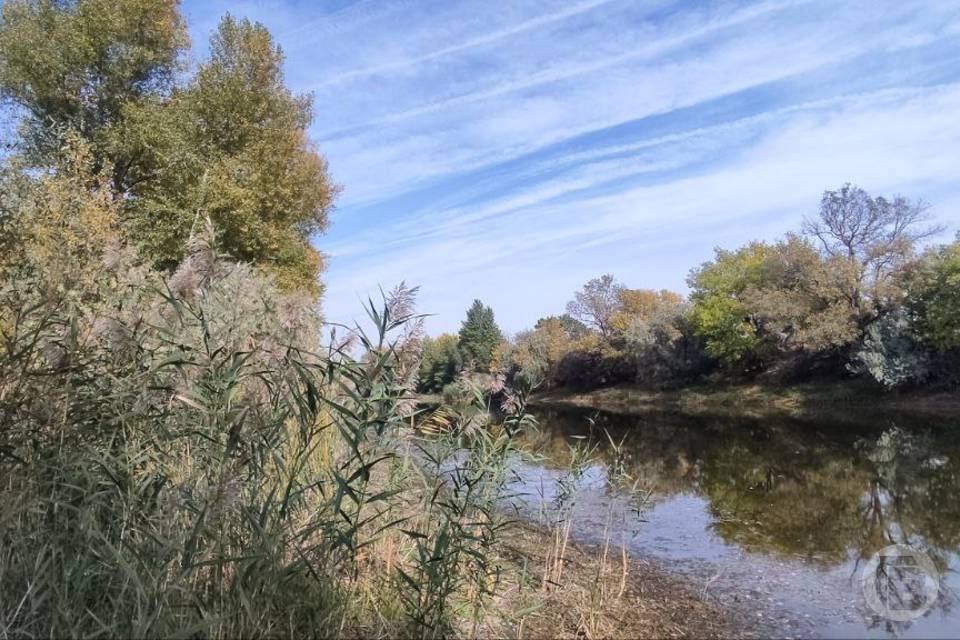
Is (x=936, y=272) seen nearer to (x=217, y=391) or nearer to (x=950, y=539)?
(x=950, y=539)

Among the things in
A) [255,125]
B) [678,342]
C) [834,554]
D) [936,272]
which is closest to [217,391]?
[834,554]

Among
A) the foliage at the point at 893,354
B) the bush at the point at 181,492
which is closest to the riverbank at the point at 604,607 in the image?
the bush at the point at 181,492

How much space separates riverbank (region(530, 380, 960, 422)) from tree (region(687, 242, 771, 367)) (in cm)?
254

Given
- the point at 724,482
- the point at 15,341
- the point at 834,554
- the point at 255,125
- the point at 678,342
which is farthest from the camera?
the point at 678,342

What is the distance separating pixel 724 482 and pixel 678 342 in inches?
1374

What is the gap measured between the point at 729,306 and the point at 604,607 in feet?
134

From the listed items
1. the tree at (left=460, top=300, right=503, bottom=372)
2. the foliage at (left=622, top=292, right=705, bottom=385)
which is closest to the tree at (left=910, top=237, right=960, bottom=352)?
the foliage at (left=622, top=292, right=705, bottom=385)

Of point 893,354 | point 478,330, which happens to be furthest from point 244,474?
point 478,330

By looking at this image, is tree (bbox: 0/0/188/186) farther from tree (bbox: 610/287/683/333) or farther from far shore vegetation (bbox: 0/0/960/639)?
tree (bbox: 610/287/683/333)

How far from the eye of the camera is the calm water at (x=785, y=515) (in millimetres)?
Answer: 6078

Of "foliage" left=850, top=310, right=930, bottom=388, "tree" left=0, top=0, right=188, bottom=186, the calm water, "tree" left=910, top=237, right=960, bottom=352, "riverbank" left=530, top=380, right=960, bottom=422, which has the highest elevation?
"tree" left=0, top=0, right=188, bottom=186

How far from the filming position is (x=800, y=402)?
3256 centimetres

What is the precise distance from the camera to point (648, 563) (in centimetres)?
763

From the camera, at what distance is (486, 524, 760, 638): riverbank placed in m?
4.76
